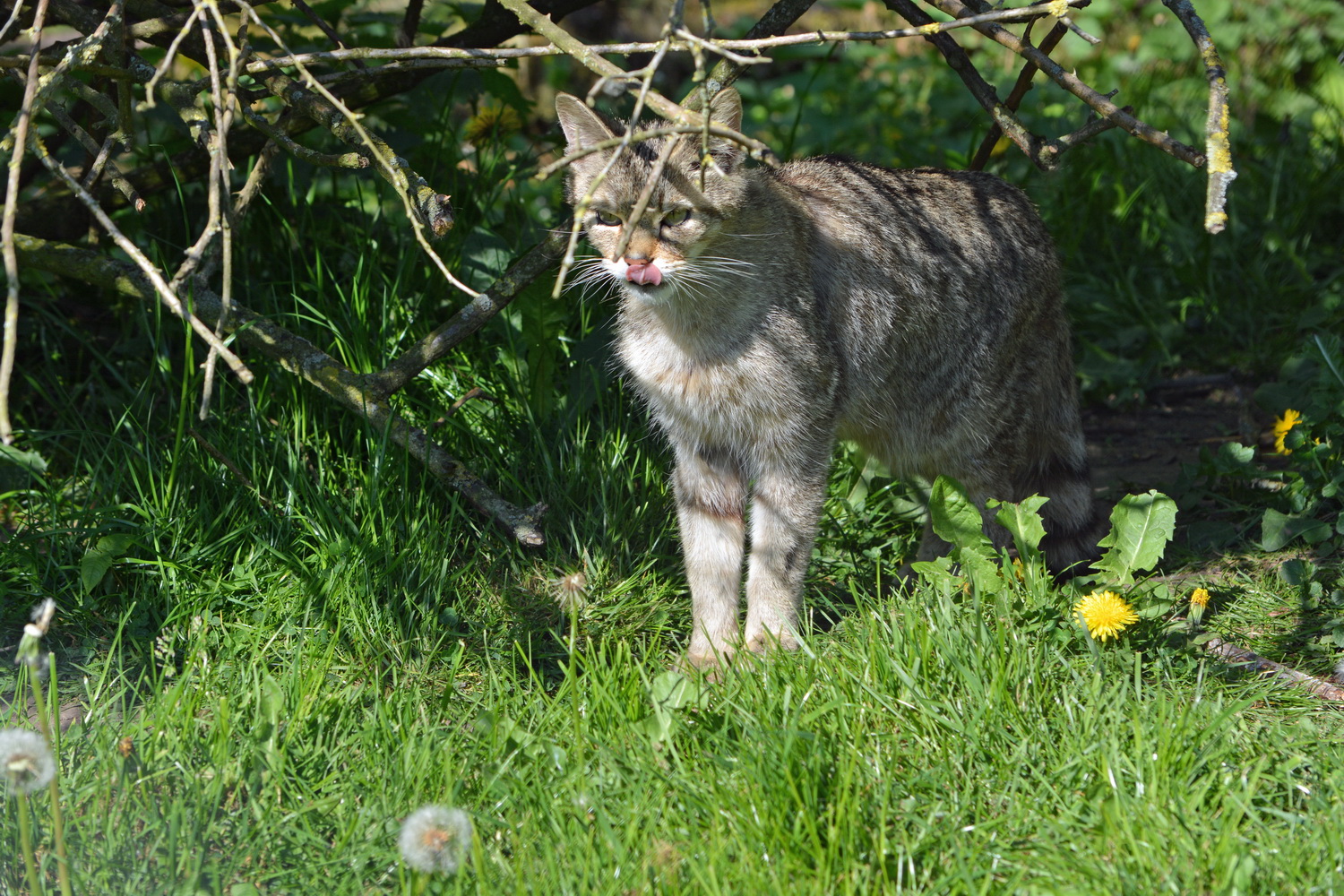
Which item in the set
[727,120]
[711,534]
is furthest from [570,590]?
[727,120]

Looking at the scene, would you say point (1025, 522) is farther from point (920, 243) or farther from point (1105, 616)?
point (920, 243)

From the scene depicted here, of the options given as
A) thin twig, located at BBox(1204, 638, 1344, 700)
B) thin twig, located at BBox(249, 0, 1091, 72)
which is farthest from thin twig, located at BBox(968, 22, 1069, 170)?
thin twig, located at BBox(1204, 638, 1344, 700)

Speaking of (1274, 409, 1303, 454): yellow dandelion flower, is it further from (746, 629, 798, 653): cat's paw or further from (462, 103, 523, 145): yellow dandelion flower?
(462, 103, 523, 145): yellow dandelion flower

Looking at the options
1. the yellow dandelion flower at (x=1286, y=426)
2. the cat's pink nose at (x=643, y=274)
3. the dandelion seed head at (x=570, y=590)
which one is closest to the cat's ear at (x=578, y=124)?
the cat's pink nose at (x=643, y=274)

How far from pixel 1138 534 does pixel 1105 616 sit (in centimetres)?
32

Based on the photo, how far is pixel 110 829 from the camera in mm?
2146

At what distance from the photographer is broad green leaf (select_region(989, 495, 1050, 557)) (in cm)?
287

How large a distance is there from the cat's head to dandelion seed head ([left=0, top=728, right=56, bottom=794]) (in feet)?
4.93

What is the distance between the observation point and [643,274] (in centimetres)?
274

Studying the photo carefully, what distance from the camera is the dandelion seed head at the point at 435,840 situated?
6.30 feet

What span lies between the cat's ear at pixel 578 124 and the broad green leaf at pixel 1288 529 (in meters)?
2.09

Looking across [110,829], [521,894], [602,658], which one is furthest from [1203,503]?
[110,829]

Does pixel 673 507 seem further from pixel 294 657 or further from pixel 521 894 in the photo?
pixel 521 894

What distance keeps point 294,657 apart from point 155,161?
1.97 meters
